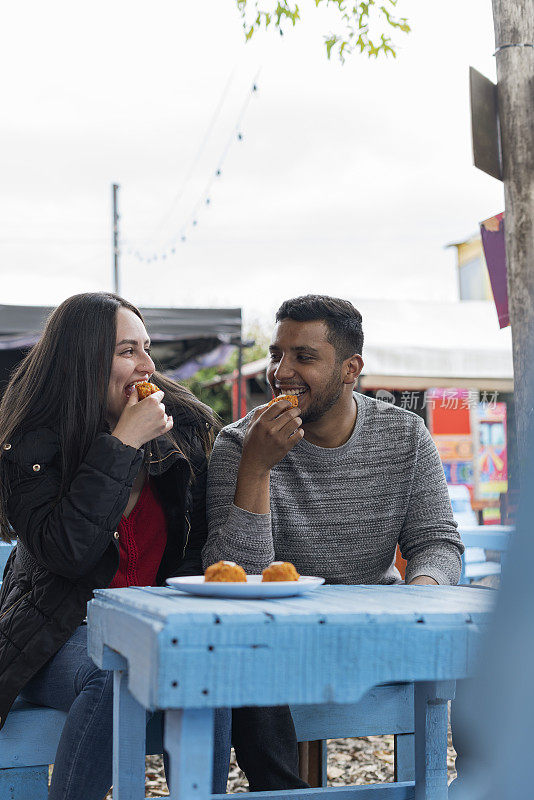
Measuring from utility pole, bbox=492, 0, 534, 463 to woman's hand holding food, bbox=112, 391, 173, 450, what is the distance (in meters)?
1.18

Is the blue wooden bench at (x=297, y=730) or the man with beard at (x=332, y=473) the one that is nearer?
the blue wooden bench at (x=297, y=730)

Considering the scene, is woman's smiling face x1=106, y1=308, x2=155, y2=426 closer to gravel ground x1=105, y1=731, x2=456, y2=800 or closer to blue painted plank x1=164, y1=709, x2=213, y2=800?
blue painted plank x1=164, y1=709, x2=213, y2=800

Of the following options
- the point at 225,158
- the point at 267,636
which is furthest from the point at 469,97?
the point at 225,158

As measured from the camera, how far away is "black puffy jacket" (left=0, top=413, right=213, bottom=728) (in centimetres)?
217

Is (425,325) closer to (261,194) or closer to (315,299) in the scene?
(315,299)

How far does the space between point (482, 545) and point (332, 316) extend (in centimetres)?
205

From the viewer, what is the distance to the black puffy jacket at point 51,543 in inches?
85.4

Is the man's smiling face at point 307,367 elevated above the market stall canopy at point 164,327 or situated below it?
below

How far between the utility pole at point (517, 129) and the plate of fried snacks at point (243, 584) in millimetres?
1432

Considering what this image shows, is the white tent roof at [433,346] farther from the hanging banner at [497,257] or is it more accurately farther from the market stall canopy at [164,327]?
the hanging banner at [497,257]

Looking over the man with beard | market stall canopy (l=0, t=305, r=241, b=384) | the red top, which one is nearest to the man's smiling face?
the man with beard

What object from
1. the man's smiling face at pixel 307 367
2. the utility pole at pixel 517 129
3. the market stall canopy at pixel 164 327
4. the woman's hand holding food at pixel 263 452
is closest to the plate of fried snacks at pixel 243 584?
the woman's hand holding food at pixel 263 452

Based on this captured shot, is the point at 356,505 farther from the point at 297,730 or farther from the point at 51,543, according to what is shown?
the point at 51,543

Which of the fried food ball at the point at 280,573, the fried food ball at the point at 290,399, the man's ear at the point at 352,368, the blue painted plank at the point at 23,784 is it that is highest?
the man's ear at the point at 352,368
